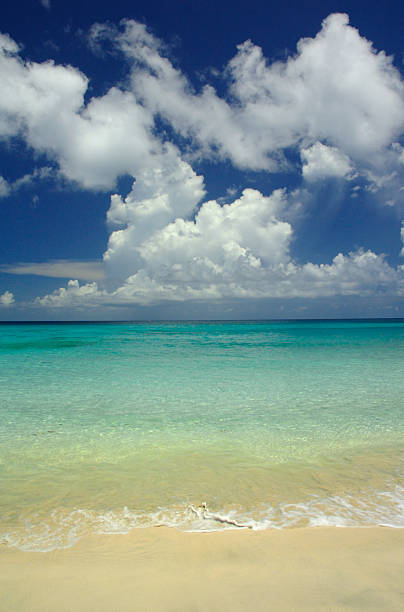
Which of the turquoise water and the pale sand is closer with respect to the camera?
the pale sand

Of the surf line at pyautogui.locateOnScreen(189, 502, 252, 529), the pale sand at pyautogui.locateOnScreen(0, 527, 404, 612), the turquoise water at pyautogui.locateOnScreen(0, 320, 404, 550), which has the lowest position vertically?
the turquoise water at pyautogui.locateOnScreen(0, 320, 404, 550)

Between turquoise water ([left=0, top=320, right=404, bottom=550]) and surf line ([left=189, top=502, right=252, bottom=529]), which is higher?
surf line ([left=189, top=502, right=252, bottom=529])

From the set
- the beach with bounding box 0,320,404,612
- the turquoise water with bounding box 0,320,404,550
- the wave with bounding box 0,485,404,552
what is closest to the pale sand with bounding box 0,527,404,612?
the beach with bounding box 0,320,404,612

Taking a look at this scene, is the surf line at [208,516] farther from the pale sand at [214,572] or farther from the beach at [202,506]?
the pale sand at [214,572]

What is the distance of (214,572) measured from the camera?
3.07 meters

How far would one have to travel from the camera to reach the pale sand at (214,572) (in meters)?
2.63

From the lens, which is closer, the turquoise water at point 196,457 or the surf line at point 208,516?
the surf line at point 208,516

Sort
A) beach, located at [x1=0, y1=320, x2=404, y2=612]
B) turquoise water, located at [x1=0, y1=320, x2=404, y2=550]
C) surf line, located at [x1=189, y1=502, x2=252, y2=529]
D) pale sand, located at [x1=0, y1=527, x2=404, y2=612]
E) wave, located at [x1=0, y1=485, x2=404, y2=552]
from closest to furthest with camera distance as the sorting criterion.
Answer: pale sand, located at [x1=0, y1=527, x2=404, y2=612] < beach, located at [x1=0, y1=320, x2=404, y2=612] < wave, located at [x1=0, y1=485, x2=404, y2=552] < surf line, located at [x1=189, y1=502, x2=252, y2=529] < turquoise water, located at [x1=0, y1=320, x2=404, y2=550]

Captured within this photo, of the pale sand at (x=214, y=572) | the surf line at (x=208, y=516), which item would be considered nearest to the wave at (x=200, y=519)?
the surf line at (x=208, y=516)

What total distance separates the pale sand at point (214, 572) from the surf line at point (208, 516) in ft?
0.63

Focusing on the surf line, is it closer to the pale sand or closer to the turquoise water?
the turquoise water

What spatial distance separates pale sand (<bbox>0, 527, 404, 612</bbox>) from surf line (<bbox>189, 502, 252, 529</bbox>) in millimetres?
193

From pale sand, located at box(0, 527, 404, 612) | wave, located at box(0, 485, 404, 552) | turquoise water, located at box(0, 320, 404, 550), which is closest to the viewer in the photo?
pale sand, located at box(0, 527, 404, 612)

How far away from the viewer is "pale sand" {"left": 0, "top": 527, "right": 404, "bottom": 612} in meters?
2.63
